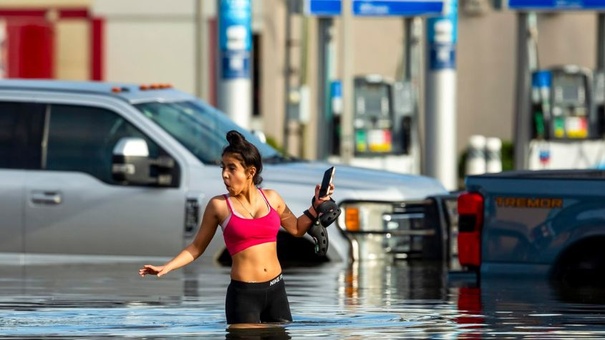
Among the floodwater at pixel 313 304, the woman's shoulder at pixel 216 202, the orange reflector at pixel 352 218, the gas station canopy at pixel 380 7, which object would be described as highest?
the gas station canopy at pixel 380 7

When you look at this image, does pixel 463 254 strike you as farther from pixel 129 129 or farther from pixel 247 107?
pixel 247 107

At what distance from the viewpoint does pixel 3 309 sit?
38.3 ft

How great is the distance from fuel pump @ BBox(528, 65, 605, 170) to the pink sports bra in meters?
16.6

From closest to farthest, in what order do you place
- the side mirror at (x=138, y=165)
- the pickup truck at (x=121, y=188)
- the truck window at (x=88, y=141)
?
the side mirror at (x=138, y=165) → the pickup truck at (x=121, y=188) → the truck window at (x=88, y=141)

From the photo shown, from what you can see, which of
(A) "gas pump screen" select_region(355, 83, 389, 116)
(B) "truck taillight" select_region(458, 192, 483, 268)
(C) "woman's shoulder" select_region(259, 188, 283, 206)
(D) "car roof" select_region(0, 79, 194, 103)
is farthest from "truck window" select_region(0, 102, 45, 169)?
(A) "gas pump screen" select_region(355, 83, 389, 116)

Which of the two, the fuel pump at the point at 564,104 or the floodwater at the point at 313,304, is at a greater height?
the fuel pump at the point at 564,104

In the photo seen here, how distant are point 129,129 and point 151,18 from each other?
63.2 feet

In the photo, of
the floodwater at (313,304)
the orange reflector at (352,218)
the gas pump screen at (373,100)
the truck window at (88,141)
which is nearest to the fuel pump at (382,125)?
the gas pump screen at (373,100)

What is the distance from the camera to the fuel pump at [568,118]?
86.4 feet

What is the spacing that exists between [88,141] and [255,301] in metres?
4.44

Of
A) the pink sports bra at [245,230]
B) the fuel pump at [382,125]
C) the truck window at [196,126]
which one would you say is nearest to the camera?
the pink sports bra at [245,230]

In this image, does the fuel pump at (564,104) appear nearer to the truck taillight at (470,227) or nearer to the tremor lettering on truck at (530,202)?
the truck taillight at (470,227)

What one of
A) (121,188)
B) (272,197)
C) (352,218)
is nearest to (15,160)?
(121,188)

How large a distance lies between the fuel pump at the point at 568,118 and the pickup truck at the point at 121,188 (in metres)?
12.2
